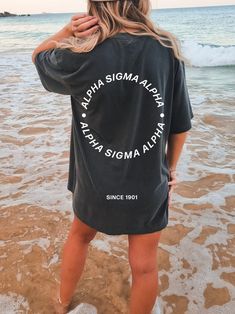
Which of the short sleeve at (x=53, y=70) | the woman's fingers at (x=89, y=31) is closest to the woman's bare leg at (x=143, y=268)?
the short sleeve at (x=53, y=70)

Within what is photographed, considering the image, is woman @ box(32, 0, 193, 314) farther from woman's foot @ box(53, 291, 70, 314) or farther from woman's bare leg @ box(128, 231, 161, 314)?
woman's foot @ box(53, 291, 70, 314)

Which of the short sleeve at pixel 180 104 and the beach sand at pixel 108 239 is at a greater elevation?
the short sleeve at pixel 180 104

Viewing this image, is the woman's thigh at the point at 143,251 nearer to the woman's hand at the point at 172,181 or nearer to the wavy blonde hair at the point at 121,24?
the woman's hand at the point at 172,181

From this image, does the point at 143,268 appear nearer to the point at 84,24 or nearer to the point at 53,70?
the point at 53,70

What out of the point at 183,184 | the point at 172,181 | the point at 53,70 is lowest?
the point at 183,184

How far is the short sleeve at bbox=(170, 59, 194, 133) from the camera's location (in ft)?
5.79

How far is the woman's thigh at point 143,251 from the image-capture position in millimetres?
1901

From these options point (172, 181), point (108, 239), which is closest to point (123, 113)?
point (172, 181)

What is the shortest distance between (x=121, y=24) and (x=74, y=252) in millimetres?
1264

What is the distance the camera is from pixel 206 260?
2.95 meters

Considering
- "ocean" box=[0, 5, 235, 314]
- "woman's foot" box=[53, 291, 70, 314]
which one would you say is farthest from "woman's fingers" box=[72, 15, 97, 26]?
"woman's foot" box=[53, 291, 70, 314]

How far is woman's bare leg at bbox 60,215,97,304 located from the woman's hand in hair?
0.94m

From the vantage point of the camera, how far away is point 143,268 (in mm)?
1949

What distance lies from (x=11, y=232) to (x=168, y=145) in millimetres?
1788
